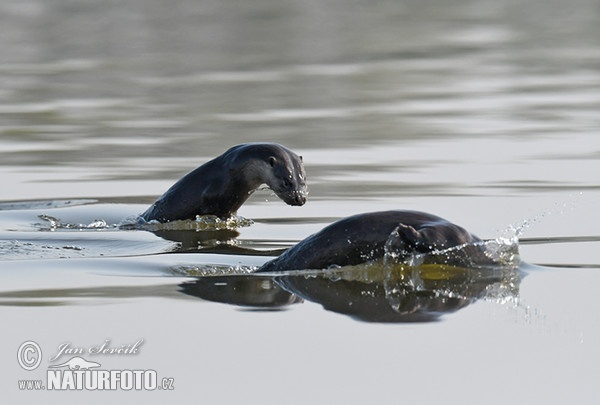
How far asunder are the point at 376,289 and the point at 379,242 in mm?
277

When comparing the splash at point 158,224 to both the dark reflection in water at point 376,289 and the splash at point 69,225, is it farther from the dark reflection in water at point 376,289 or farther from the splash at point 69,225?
the dark reflection in water at point 376,289

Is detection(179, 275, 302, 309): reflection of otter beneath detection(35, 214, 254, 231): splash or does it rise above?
beneath

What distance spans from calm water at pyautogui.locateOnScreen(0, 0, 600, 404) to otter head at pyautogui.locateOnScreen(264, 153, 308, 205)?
18 centimetres

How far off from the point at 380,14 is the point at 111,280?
2596 centimetres

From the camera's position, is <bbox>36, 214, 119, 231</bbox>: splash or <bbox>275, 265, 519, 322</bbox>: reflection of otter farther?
<bbox>36, 214, 119, 231</bbox>: splash

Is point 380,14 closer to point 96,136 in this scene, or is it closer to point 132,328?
point 96,136

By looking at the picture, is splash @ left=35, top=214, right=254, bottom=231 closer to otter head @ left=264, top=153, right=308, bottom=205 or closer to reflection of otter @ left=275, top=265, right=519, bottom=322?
otter head @ left=264, top=153, right=308, bottom=205

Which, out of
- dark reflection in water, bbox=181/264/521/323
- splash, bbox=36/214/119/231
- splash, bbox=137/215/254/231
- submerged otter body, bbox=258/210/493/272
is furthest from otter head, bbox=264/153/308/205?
dark reflection in water, bbox=181/264/521/323

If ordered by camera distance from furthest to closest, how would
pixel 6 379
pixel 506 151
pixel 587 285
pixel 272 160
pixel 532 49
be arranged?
pixel 532 49 < pixel 506 151 < pixel 272 160 < pixel 587 285 < pixel 6 379

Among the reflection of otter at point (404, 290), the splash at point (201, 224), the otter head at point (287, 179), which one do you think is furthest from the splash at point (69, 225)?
the reflection of otter at point (404, 290)

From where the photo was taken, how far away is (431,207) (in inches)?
455

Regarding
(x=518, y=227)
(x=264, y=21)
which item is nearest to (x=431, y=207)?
(x=518, y=227)

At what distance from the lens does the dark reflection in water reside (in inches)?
323

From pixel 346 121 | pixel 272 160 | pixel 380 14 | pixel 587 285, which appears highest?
pixel 380 14
